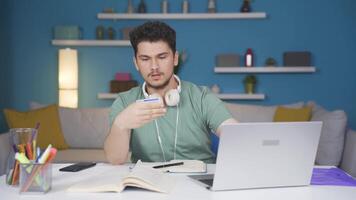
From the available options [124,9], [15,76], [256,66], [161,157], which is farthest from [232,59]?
[161,157]

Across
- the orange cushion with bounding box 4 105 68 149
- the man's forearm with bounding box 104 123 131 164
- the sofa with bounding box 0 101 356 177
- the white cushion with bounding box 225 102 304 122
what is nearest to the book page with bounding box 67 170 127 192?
the man's forearm with bounding box 104 123 131 164

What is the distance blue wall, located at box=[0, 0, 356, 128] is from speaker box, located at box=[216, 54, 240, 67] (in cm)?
15

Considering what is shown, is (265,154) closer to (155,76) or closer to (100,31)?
(155,76)

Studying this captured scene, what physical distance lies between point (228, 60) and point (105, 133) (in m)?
1.49

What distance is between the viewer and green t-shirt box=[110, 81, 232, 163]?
6.17 ft

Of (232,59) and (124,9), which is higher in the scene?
(124,9)

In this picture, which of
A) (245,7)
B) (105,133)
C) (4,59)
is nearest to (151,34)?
(105,133)

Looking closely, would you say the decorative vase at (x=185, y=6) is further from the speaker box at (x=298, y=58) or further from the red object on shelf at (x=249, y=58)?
the speaker box at (x=298, y=58)

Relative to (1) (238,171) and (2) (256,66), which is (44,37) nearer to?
(2) (256,66)

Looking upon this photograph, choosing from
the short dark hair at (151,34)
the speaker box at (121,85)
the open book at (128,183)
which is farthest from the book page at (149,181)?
the speaker box at (121,85)

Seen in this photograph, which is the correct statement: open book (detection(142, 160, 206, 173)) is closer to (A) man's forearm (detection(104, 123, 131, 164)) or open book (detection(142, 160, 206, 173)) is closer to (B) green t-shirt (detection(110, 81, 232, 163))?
(A) man's forearm (detection(104, 123, 131, 164))

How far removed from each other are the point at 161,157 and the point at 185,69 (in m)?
2.73

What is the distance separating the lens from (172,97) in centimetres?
184

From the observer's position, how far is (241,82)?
4523 millimetres
